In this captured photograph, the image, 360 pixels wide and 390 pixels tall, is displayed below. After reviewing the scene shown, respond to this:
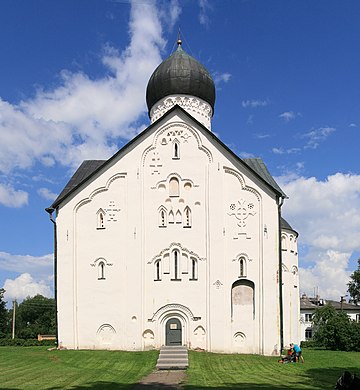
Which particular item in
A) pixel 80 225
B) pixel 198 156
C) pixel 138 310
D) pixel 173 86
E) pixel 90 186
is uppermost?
pixel 173 86

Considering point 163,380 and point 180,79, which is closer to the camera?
point 163,380

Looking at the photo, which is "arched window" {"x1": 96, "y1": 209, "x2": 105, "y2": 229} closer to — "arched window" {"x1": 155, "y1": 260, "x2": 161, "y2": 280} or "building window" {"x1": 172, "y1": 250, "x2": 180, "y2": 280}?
"arched window" {"x1": 155, "y1": 260, "x2": 161, "y2": 280}

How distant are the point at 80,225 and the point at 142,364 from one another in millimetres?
7954

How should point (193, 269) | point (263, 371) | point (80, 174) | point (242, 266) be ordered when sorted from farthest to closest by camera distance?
point (80, 174)
point (193, 269)
point (242, 266)
point (263, 371)

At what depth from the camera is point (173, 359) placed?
719 inches

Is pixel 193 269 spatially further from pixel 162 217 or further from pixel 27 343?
pixel 27 343

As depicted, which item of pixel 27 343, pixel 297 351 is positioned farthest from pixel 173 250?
pixel 27 343

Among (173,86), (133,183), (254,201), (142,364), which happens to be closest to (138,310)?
(142,364)

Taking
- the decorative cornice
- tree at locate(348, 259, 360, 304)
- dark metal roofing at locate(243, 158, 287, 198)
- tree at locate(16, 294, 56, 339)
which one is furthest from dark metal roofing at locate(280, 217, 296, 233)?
tree at locate(16, 294, 56, 339)

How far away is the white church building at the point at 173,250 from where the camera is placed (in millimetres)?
21844

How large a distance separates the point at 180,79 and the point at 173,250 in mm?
10475

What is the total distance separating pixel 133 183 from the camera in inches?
911

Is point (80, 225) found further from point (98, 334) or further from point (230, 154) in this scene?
point (230, 154)

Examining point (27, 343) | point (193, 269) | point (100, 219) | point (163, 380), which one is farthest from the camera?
point (27, 343)
